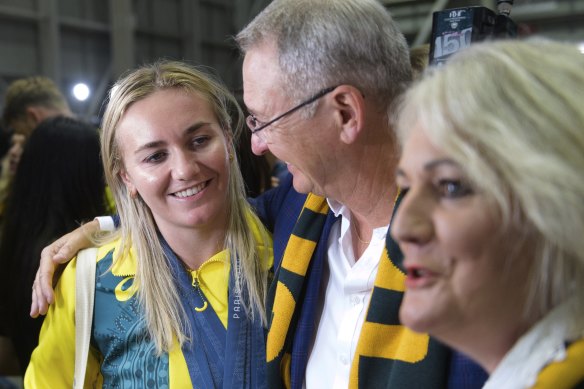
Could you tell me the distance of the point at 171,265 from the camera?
68.0 inches

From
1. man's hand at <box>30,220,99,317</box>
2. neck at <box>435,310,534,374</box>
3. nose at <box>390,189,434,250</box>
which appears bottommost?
man's hand at <box>30,220,99,317</box>

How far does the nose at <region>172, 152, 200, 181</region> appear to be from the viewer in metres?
1.62

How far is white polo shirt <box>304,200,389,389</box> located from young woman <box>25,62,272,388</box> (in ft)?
0.62

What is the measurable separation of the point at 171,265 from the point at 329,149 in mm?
570

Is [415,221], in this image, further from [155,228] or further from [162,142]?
[155,228]

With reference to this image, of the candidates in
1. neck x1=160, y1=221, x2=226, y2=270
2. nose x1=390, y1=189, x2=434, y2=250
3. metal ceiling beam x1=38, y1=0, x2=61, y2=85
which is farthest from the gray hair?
metal ceiling beam x1=38, y1=0, x2=61, y2=85

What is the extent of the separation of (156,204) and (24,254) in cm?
73

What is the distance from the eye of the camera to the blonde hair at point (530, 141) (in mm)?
752

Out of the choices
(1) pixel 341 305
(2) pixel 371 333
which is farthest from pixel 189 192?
(2) pixel 371 333

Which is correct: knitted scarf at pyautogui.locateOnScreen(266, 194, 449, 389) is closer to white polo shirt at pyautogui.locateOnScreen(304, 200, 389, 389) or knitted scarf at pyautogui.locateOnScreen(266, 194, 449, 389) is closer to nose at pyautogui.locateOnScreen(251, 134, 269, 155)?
white polo shirt at pyautogui.locateOnScreen(304, 200, 389, 389)

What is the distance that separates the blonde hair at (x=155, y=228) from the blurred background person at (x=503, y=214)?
2.86ft

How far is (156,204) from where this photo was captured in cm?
169

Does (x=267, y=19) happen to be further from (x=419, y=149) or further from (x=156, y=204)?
(x=419, y=149)

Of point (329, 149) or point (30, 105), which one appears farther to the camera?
point (30, 105)
